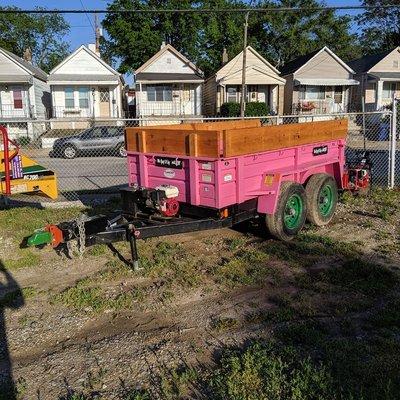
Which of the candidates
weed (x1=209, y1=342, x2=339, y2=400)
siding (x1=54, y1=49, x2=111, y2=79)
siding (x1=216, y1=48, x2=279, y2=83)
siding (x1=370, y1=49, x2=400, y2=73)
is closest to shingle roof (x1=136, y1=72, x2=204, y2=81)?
siding (x1=54, y1=49, x2=111, y2=79)

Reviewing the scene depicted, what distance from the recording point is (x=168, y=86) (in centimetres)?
3431

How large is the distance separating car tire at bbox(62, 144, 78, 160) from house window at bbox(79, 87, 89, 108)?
12.7 meters

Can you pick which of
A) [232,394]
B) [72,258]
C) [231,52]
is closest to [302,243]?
[72,258]

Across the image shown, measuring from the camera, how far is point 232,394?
3.40 meters

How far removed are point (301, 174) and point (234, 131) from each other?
2.11 metres

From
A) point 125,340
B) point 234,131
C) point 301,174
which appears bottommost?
point 125,340

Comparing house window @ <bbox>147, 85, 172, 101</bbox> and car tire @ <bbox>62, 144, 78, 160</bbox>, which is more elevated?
house window @ <bbox>147, 85, 172, 101</bbox>

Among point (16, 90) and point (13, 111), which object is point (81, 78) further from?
point (13, 111)

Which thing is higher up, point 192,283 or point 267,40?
point 267,40

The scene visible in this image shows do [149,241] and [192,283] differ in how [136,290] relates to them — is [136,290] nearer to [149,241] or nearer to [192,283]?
[192,283]

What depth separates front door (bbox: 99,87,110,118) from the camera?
110 feet

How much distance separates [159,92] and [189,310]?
101ft

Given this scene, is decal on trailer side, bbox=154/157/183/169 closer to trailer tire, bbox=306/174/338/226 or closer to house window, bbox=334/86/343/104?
trailer tire, bbox=306/174/338/226

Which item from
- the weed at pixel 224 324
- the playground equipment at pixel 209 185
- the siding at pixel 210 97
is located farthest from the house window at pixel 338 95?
the weed at pixel 224 324
